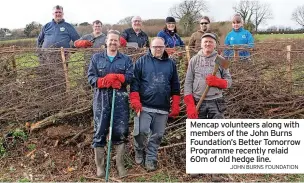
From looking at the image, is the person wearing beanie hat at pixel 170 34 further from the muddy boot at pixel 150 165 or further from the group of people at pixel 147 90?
the muddy boot at pixel 150 165

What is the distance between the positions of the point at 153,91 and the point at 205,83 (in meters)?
0.68

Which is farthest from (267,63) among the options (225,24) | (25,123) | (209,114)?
(225,24)

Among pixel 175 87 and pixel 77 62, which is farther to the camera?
pixel 77 62

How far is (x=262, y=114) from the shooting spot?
267 inches

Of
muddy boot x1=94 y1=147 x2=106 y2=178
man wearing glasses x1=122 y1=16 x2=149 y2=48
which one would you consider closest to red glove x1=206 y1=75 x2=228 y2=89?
muddy boot x1=94 y1=147 x2=106 y2=178

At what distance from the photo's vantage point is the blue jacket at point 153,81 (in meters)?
5.15

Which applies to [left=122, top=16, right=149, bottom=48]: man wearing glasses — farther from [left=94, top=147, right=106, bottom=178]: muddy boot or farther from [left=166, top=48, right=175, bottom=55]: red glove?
[left=94, top=147, right=106, bottom=178]: muddy boot

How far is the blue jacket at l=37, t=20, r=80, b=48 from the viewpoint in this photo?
7613mm

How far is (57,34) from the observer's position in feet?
25.0

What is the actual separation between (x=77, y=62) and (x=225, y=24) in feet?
37.3

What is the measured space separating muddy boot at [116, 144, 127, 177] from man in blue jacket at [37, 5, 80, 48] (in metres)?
3.14

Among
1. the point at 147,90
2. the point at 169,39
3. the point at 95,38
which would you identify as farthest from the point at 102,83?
the point at 169,39

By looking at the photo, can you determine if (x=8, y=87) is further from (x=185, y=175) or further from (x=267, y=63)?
(x=267, y=63)
